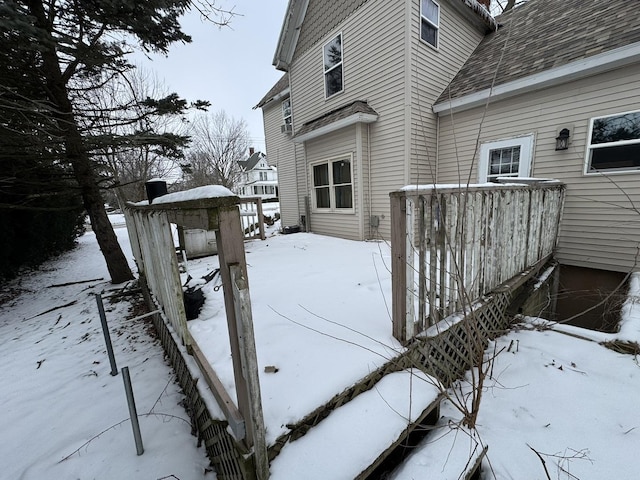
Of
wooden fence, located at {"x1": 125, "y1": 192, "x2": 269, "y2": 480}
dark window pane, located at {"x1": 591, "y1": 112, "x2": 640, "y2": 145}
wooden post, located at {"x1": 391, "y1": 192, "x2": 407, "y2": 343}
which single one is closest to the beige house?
dark window pane, located at {"x1": 591, "y1": 112, "x2": 640, "y2": 145}

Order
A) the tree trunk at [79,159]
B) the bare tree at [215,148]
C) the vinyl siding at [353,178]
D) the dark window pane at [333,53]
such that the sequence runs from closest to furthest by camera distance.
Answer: the tree trunk at [79,159] < the vinyl siding at [353,178] < the dark window pane at [333,53] < the bare tree at [215,148]

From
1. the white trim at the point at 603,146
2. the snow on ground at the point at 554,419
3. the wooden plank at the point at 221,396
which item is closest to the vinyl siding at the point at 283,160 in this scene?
the white trim at the point at 603,146

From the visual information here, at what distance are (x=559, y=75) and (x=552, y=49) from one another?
0.86 m

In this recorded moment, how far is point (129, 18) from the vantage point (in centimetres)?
373

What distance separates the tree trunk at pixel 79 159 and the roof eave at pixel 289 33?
212 inches

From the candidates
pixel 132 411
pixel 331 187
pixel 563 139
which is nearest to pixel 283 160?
pixel 331 187

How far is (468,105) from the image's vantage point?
17.7 ft

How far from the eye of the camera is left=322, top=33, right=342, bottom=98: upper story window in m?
6.58

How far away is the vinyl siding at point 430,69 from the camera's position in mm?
5246

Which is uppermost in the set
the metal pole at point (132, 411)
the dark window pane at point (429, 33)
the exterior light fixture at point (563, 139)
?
the dark window pane at point (429, 33)

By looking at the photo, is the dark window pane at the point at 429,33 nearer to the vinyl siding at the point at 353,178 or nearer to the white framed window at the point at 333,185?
the vinyl siding at the point at 353,178

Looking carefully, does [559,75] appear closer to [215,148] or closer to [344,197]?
[344,197]

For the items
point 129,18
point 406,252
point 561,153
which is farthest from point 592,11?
point 129,18

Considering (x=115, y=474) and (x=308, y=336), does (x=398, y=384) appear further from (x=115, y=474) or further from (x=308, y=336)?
(x=115, y=474)
